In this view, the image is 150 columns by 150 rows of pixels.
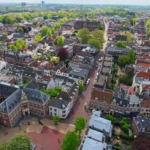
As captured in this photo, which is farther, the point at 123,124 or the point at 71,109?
the point at 71,109

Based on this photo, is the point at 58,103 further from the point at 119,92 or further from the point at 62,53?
the point at 62,53

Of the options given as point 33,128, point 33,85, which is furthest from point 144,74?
point 33,128

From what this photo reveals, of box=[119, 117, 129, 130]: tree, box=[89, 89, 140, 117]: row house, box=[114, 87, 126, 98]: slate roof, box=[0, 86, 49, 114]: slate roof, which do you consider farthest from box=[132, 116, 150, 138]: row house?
box=[0, 86, 49, 114]: slate roof

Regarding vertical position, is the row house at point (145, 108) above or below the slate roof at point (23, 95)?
below

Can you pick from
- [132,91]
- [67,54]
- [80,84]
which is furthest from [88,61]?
[132,91]

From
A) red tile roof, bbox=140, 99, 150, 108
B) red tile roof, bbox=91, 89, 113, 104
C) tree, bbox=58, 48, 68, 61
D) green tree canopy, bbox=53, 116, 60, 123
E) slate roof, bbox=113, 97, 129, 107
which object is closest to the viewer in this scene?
green tree canopy, bbox=53, 116, 60, 123

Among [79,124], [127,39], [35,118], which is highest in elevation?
[127,39]

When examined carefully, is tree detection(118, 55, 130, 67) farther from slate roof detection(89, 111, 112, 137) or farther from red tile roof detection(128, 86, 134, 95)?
slate roof detection(89, 111, 112, 137)

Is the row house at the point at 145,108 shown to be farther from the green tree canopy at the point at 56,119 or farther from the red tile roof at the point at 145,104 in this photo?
the green tree canopy at the point at 56,119

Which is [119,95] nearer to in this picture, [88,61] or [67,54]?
[88,61]

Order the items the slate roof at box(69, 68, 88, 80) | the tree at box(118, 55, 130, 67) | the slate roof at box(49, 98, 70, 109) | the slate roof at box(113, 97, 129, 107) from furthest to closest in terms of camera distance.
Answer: the tree at box(118, 55, 130, 67), the slate roof at box(69, 68, 88, 80), the slate roof at box(113, 97, 129, 107), the slate roof at box(49, 98, 70, 109)

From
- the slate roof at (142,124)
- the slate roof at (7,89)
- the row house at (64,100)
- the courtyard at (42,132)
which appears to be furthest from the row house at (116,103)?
the slate roof at (7,89)
